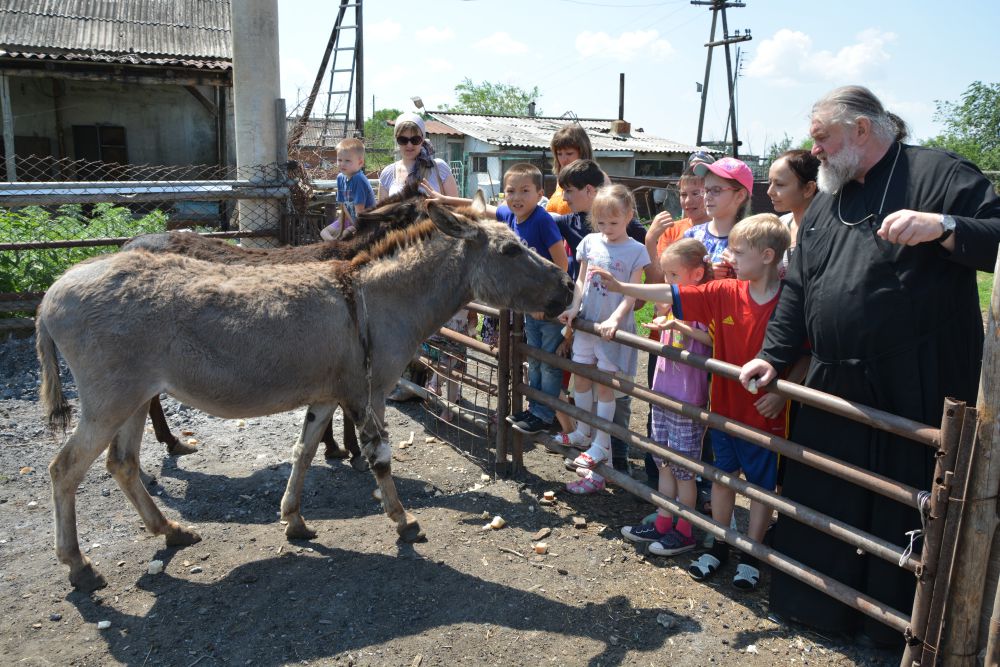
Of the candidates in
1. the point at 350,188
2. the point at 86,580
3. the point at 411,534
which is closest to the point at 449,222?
the point at 411,534

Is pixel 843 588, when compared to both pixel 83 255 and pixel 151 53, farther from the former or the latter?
pixel 151 53

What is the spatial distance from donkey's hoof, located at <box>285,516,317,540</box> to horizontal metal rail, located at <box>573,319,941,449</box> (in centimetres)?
235

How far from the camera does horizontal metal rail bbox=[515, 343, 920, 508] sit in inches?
122

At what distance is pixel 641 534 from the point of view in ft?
14.5

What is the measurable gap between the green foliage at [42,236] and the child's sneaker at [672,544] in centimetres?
680

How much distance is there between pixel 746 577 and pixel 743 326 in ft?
4.56

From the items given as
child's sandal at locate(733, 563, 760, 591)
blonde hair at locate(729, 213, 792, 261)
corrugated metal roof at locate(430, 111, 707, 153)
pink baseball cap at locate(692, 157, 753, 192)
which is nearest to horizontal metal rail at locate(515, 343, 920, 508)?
child's sandal at locate(733, 563, 760, 591)

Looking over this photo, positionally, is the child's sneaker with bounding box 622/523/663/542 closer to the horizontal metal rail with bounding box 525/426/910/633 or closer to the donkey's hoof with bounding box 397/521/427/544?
the horizontal metal rail with bounding box 525/426/910/633

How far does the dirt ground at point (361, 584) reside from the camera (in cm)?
347

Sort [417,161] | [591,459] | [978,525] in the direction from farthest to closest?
[417,161], [591,459], [978,525]

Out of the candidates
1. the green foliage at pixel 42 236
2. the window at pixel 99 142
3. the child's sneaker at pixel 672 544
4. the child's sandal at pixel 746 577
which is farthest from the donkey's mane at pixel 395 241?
the window at pixel 99 142

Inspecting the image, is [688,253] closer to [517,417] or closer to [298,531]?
[517,417]

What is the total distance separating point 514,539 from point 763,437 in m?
1.71

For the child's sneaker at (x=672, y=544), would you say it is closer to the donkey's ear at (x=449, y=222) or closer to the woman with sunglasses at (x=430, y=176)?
the donkey's ear at (x=449, y=222)
